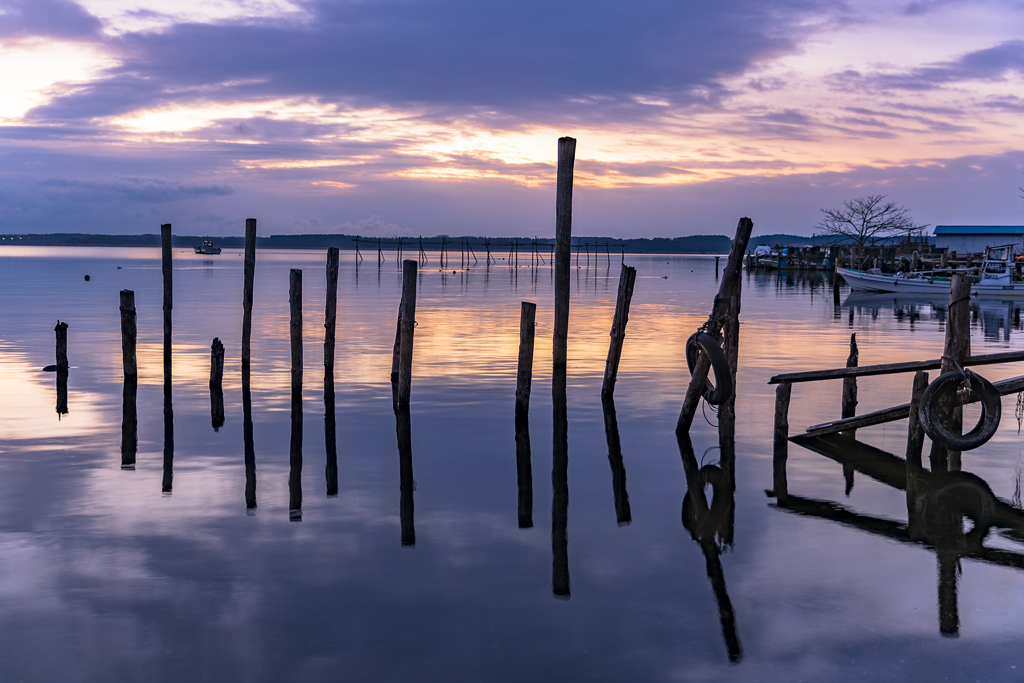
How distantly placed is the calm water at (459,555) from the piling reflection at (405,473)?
0.06 metres

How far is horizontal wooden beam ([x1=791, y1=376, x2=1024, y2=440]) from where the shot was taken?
37.1ft

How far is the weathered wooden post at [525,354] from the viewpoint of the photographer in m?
14.5

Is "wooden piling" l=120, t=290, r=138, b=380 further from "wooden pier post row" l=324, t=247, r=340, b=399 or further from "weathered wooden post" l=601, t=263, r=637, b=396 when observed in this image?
"weathered wooden post" l=601, t=263, r=637, b=396

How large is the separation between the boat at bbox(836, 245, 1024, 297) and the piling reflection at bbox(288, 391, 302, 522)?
1620 inches

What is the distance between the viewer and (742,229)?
13.2 meters

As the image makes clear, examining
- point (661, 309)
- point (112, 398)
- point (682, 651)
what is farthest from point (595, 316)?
point (682, 651)

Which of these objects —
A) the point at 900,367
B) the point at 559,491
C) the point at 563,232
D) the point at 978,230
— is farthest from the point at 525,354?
the point at 978,230

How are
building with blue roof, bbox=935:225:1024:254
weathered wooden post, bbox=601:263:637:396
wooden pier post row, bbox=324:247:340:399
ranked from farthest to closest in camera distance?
building with blue roof, bbox=935:225:1024:254 → wooden pier post row, bbox=324:247:340:399 → weathered wooden post, bbox=601:263:637:396

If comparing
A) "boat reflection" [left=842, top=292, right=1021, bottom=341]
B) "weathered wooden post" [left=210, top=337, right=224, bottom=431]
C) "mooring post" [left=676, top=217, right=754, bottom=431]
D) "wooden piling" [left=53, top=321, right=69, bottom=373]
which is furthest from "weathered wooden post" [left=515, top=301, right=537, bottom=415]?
"boat reflection" [left=842, top=292, right=1021, bottom=341]

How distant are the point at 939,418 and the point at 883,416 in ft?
3.47

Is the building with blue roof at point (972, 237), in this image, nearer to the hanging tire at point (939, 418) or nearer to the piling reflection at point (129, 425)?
the hanging tire at point (939, 418)

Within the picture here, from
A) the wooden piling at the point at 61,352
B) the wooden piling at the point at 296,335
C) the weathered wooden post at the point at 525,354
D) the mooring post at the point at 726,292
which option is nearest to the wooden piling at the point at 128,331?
the wooden piling at the point at 61,352

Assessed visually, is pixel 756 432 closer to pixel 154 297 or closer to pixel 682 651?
pixel 682 651

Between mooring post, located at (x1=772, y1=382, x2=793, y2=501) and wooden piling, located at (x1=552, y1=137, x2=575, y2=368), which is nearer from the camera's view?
mooring post, located at (x1=772, y1=382, x2=793, y2=501)
